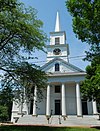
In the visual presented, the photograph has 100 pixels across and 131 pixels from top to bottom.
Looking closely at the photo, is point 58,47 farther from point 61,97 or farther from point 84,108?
point 84,108

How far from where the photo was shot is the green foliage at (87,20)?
33.6 feet

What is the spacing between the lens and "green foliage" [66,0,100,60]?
1023cm

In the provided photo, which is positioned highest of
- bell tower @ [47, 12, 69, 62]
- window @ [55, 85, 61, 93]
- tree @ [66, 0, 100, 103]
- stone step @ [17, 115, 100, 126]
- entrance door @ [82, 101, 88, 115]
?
bell tower @ [47, 12, 69, 62]

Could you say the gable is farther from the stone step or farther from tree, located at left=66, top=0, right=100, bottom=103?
tree, located at left=66, top=0, right=100, bottom=103

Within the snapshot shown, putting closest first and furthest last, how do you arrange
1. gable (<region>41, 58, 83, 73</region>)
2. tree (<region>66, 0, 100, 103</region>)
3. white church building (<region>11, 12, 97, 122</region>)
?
tree (<region>66, 0, 100, 103</region>), white church building (<region>11, 12, 97, 122</region>), gable (<region>41, 58, 83, 73</region>)

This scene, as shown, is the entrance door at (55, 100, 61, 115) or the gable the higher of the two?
the gable

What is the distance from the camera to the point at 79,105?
28172mm

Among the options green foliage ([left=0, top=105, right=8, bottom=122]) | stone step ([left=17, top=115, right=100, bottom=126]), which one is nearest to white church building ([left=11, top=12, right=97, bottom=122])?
stone step ([left=17, top=115, right=100, bottom=126])

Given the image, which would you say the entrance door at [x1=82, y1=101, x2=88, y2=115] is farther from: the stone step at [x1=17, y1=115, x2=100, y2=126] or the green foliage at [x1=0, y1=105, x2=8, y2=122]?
the green foliage at [x1=0, y1=105, x2=8, y2=122]

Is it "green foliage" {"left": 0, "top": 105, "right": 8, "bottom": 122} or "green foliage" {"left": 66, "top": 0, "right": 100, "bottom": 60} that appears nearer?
"green foliage" {"left": 66, "top": 0, "right": 100, "bottom": 60}

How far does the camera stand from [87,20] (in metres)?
10.6

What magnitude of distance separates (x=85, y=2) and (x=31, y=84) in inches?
326

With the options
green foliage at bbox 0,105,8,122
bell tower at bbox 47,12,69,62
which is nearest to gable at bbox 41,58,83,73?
bell tower at bbox 47,12,69,62

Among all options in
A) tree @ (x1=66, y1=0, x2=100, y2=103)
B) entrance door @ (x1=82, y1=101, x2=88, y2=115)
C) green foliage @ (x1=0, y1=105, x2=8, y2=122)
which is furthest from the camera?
green foliage @ (x1=0, y1=105, x2=8, y2=122)
